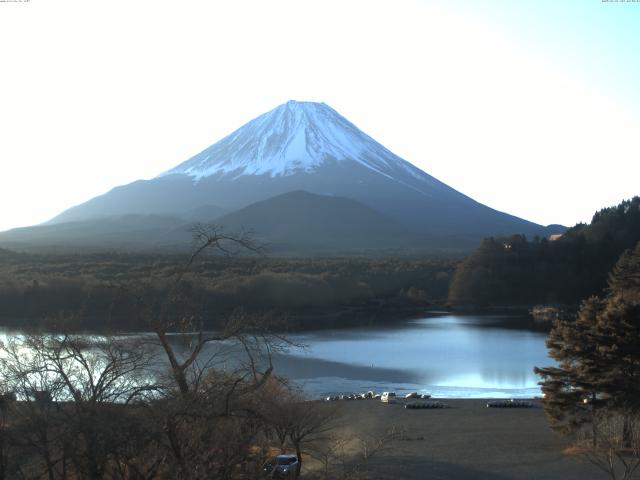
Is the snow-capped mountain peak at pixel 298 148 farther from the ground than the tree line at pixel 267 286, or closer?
farther from the ground

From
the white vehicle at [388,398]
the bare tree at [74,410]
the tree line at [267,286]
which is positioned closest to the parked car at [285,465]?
the bare tree at [74,410]

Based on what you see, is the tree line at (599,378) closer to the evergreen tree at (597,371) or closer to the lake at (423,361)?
the evergreen tree at (597,371)

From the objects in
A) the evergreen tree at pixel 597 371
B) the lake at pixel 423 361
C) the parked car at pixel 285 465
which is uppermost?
the evergreen tree at pixel 597 371

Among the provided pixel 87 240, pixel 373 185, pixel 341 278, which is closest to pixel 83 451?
pixel 341 278

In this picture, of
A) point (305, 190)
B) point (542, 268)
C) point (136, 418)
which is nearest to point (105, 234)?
point (305, 190)

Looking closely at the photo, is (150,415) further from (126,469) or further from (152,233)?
(152,233)

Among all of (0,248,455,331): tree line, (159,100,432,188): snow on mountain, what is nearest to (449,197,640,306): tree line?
(0,248,455,331): tree line

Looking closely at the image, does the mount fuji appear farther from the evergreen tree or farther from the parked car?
the parked car
